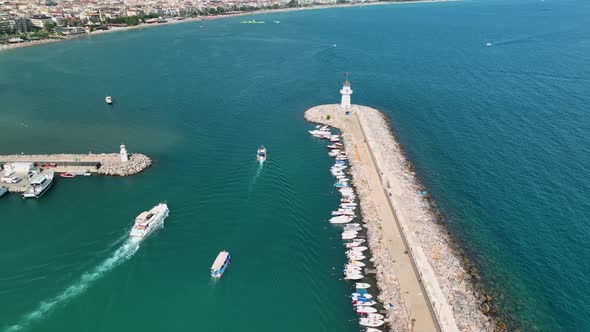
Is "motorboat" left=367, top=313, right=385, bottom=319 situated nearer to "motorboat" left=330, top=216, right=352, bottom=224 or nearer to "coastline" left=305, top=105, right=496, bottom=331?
"coastline" left=305, top=105, right=496, bottom=331

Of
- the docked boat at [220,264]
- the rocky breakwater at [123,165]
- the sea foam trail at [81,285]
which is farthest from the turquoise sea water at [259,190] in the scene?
the rocky breakwater at [123,165]

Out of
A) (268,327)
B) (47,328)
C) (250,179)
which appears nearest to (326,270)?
(268,327)

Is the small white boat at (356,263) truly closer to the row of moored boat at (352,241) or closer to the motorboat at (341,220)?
the row of moored boat at (352,241)

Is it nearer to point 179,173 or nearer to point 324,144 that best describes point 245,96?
point 324,144

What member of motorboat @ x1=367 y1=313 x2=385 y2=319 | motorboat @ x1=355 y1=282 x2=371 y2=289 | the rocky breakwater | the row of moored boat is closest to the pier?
the rocky breakwater

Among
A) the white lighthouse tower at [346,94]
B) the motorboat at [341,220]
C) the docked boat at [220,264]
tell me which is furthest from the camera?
the white lighthouse tower at [346,94]

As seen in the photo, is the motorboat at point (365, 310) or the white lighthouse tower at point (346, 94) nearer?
the motorboat at point (365, 310)

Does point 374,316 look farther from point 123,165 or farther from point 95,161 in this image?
point 95,161
